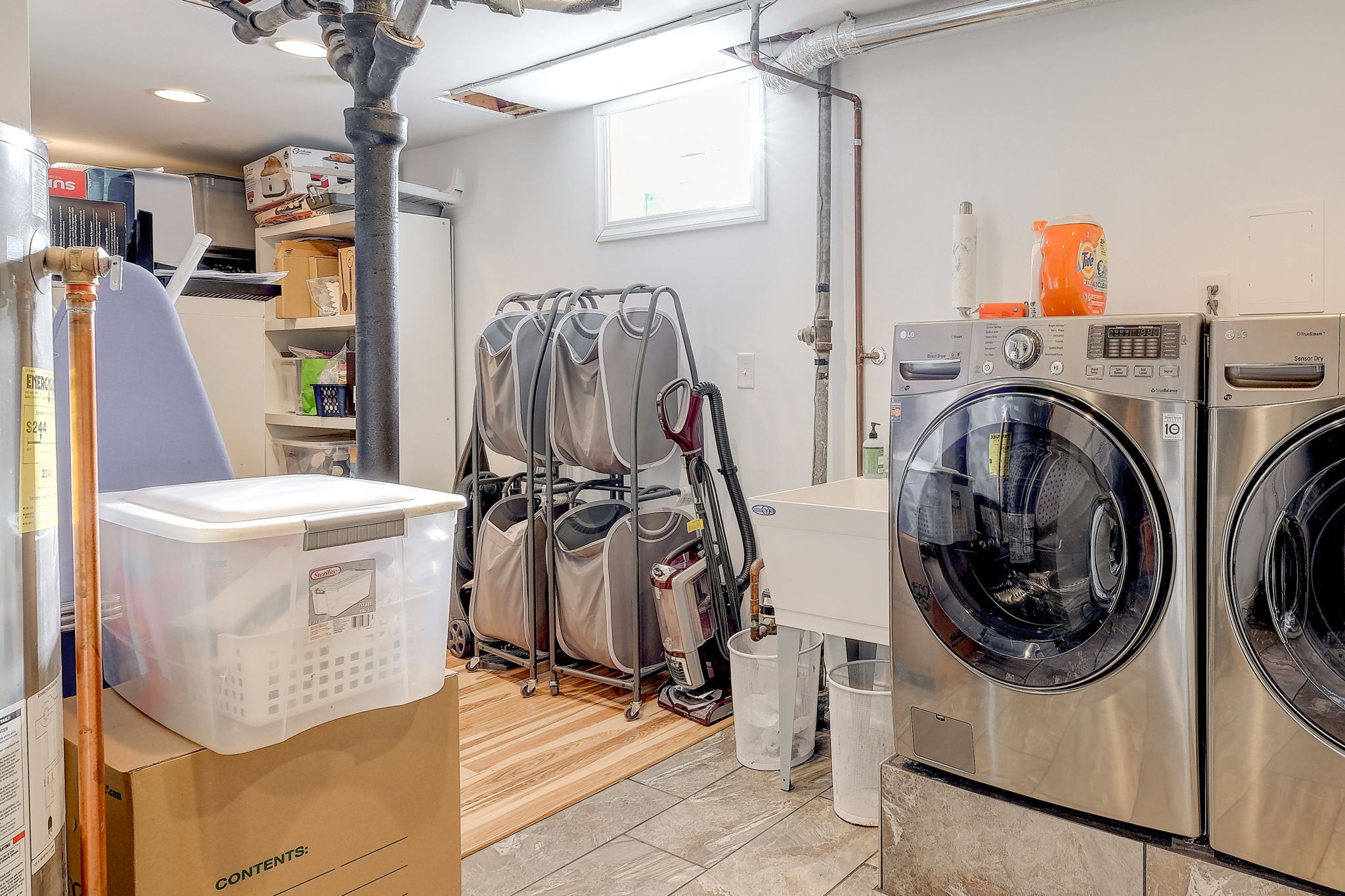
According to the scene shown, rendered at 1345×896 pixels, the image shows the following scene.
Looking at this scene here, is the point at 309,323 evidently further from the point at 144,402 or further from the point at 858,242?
the point at 144,402

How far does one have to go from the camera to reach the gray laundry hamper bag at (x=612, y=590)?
298cm

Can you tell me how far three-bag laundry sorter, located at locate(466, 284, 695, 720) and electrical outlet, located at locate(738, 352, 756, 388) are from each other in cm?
19

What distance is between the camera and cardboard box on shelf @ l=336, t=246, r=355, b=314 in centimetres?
401

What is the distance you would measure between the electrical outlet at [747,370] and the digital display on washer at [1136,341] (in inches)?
62.0

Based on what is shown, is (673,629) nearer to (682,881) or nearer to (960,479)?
(682,881)

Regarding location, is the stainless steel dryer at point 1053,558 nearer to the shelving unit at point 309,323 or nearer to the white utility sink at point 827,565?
the white utility sink at point 827,565

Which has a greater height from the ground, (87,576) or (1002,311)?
(1002,311)

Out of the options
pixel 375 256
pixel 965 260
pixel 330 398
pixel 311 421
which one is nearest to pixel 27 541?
pixel 375 256

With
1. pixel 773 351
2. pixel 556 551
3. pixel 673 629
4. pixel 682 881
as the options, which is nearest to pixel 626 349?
pixel 773 351

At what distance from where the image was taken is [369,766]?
1.17 meters

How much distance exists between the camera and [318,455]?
13.7ft

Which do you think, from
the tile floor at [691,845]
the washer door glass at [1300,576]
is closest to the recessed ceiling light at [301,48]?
the tile floor at [691,845]

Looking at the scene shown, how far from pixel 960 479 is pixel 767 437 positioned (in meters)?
1.36

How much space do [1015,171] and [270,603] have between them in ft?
7.48
